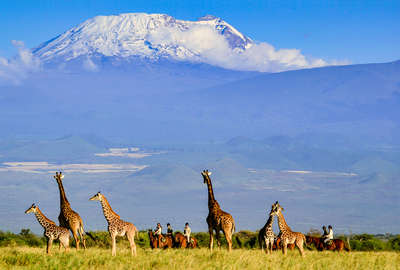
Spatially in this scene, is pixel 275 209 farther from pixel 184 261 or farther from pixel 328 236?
pixel 328 236

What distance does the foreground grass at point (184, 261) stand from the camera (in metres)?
19.3

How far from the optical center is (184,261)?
20.1 meters

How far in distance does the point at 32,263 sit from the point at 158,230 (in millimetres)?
8074

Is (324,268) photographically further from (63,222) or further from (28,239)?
(28,239)

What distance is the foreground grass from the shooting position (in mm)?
19266

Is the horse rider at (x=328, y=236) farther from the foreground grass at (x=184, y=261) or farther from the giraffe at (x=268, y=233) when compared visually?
the giraffe at (x=268, y=233)

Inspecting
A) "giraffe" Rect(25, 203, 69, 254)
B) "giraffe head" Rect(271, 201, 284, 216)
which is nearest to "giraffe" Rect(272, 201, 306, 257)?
"giraffe head" Rect(271, 201, 284, 216)

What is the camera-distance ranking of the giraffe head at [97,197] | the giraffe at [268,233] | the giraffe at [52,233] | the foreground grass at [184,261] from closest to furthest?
the foreground grass at [184,261] → the giraffe at [52,233] → the giraffe head at [97,197] → the giraffe at [268,233]

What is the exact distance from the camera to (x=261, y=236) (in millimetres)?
23375

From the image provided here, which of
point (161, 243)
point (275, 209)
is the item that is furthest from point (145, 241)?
point (275, 209)

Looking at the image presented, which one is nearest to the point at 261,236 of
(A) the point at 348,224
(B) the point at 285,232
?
(B) the point at 285,232

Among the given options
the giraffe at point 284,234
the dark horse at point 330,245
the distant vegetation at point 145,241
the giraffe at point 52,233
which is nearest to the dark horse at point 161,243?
the distant vegetation at point 145,241

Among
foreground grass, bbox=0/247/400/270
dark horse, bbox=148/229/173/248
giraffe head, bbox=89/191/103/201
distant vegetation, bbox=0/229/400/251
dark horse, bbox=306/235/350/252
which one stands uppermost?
giraffe head, bbox=89/191/103/201

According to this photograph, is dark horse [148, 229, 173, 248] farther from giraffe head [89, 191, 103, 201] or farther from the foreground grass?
giraffe head [89, 191, 103, 201]
